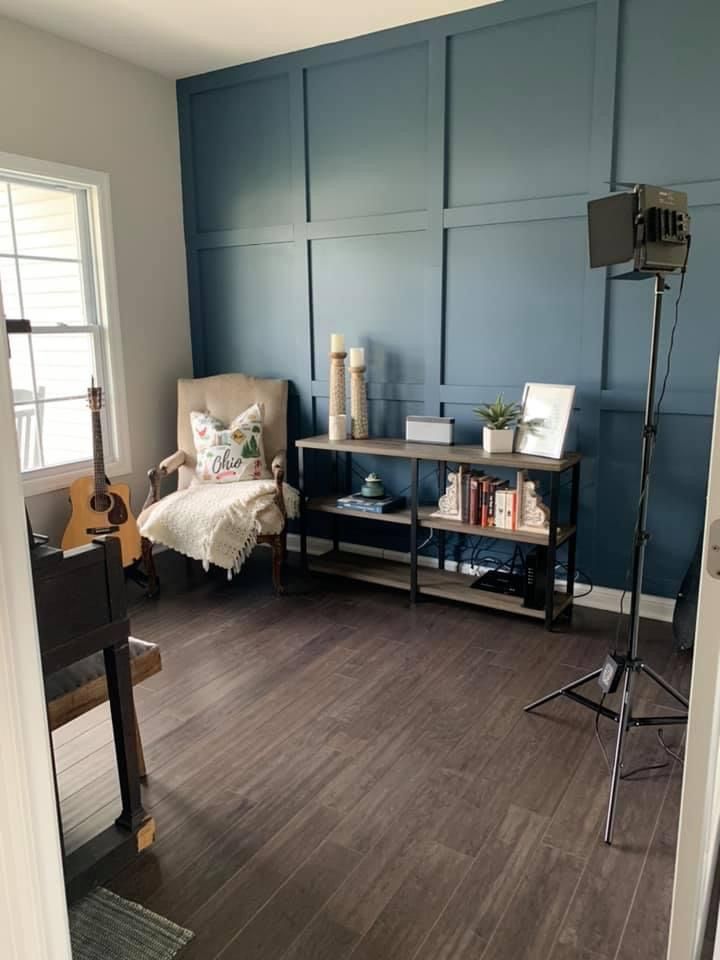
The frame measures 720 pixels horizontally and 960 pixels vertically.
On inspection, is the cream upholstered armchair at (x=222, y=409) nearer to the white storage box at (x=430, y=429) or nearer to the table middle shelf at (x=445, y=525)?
the table middle shelf at (x=445, y=525)

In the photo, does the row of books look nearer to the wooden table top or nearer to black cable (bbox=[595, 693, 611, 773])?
the wooden table top

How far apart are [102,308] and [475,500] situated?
2298mm

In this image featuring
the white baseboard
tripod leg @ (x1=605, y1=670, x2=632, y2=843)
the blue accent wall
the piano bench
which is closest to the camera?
the piano bench

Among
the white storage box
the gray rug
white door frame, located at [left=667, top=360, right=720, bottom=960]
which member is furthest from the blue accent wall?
the gray rug

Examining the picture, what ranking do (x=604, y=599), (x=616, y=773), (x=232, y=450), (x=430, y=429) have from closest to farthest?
(x=616, y=773) → (x=604, y=599) → (x=430, y=429) → (x=232, y=450)

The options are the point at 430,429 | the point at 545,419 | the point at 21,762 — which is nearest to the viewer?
the point at 21,762

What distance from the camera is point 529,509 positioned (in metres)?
3.21

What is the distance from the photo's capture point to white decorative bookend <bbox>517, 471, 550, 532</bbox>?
3.20m

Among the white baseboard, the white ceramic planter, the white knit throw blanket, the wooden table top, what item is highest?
the white ceramic planter

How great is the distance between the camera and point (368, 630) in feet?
10.6

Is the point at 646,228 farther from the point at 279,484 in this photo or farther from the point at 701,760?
the point at 279,484

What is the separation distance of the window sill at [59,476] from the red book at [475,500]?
2040 millimetres

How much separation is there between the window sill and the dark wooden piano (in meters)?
1.96

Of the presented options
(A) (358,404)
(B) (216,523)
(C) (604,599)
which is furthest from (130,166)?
(C) (604,599)
